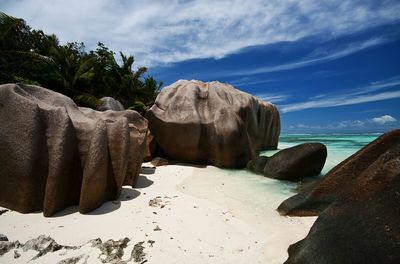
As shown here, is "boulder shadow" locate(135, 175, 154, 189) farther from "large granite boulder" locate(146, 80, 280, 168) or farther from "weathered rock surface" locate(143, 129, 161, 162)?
"weathered rock surface" locate(143, 129, 161, 162)

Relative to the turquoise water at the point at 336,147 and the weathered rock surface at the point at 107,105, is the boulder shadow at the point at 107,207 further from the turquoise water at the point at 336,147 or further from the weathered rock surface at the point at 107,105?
the weathered rock surface at the point at 107,105

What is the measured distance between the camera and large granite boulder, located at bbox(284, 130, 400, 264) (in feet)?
7.59

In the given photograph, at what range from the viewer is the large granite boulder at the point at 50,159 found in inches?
179

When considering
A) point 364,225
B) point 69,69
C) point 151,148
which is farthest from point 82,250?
point 69,69

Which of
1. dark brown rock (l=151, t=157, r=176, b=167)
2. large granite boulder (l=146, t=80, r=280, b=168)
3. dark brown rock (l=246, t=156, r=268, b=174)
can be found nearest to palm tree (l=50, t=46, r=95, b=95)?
large granite boulder (l=146, t=80, r=280, b=168)

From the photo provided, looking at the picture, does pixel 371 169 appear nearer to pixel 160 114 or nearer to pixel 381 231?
pixel 381 231

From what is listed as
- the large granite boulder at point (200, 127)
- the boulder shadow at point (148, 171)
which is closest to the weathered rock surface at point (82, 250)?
the boulder shadow at point (148, 171)

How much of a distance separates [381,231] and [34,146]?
5.08 m

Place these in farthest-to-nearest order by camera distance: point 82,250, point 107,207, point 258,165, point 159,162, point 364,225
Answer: point 159,162
point 258,165
point 107,207
point 82,250
point 364,225

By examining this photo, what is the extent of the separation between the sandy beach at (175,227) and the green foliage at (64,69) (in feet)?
37.8

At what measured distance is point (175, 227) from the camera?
13.3 feet

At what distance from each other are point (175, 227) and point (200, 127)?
6.40 m

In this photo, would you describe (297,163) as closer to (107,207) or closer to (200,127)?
(200,127)

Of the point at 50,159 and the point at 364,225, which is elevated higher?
the point at 50,159
